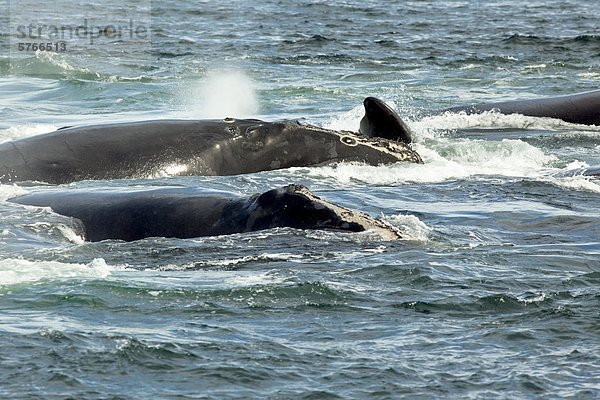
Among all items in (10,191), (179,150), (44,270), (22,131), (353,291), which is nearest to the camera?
(353,291)

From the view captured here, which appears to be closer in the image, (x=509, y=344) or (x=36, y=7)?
(x=509, y=344)

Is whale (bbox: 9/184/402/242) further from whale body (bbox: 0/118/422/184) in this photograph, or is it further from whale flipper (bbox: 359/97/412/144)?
whale flipper (bbox: 359/97/412/144)

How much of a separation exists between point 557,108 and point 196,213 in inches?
464

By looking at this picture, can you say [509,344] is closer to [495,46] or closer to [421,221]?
[421,221]

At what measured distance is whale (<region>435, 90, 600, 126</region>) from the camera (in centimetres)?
2127

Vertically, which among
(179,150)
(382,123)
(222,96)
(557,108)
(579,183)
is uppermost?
(382,123)

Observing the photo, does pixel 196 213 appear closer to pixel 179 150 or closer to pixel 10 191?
pixel 10 191

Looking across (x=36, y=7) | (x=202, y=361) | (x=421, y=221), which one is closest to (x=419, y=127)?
(x=421, y=221)

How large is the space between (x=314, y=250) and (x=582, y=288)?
2.09m

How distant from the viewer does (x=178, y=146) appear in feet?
47.9

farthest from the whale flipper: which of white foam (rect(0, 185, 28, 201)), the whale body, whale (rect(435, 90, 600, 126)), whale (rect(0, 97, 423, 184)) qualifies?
whale (rect(435, 90, 600, 126))

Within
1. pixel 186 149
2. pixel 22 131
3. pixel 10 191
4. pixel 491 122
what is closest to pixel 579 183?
pixel 186 149

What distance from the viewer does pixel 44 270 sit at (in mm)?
10141

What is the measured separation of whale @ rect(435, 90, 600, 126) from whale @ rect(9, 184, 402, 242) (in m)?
10.7
